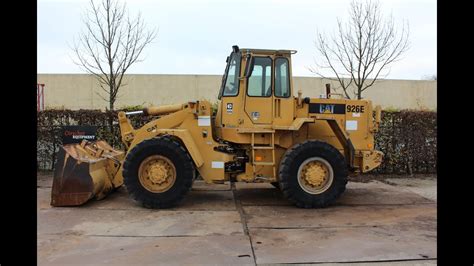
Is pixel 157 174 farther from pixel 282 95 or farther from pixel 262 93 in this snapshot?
pixel 282 95

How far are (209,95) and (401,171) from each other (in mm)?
14007

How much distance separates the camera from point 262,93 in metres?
7.54

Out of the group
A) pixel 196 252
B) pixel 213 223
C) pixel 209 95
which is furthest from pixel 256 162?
pixel 209 95

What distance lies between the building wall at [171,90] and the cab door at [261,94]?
15.6m

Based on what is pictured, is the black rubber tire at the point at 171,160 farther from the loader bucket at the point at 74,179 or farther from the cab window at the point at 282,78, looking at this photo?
the cab window at the point at 282,78

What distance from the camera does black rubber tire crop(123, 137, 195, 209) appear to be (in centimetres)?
720

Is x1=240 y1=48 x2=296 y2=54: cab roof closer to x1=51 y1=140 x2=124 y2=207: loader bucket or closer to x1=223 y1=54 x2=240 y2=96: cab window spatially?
x1=223 y1=54 x2=240 y2=96: cab window

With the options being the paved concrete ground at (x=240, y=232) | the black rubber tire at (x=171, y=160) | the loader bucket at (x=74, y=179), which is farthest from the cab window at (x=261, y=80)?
the loader bucket at (x=74, y=179)

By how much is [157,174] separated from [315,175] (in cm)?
267

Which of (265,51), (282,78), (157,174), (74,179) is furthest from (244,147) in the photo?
(74,179)

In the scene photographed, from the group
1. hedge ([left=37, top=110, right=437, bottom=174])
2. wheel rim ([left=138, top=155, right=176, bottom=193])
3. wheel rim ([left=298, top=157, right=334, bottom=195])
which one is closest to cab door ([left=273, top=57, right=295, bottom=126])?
wheel rim ([left=298, top=157, right=334, bottom=195])

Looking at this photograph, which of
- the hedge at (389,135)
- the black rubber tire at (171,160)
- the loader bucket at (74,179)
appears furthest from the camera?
the hedge at (389,135)

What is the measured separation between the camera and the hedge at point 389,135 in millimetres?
10547
